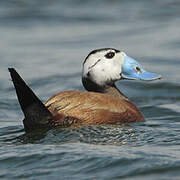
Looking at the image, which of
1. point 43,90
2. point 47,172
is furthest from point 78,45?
point 47,172

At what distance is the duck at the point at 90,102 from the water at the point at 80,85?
5.1 inches

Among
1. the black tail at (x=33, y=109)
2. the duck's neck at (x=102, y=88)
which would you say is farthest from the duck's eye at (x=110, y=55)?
the black tail at (x=33, y=109)

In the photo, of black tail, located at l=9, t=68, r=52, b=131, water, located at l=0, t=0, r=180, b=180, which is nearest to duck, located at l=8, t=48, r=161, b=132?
black tail, located at l=9, t=68, r=52, b=131

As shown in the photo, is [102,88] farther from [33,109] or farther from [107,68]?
[33,109]

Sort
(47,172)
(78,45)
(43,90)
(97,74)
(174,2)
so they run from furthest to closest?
1. (174,2)
2. (78,45)
3. (43,90)
4. (97,74)
5. (47,172)

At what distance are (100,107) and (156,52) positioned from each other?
5.34 m

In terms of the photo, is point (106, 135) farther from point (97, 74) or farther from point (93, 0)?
point (93, 0)

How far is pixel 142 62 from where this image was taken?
1196cm

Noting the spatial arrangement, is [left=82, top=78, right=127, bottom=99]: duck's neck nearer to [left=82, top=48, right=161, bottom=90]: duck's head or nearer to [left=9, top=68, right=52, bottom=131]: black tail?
[left=82, top=48, right=161, bottom=90]: duck's head

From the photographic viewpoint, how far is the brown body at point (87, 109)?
6961mm

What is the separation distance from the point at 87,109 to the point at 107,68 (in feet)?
4.06

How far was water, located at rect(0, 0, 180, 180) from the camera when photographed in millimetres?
5793

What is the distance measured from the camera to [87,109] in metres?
7.11

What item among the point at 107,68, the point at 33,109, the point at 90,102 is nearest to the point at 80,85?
the point at 107,68
